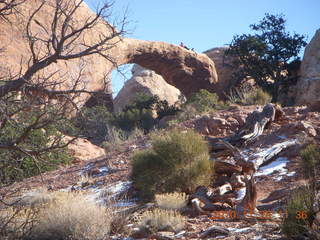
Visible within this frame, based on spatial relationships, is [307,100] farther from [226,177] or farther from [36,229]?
[36,229]

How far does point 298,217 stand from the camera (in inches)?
205

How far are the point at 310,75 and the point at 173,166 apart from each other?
671 inches

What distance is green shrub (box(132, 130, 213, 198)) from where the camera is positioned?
9.15 metres

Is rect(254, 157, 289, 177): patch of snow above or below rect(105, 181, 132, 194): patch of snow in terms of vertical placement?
above

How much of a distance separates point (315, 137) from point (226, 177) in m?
2.62

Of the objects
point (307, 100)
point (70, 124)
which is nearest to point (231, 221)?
point (70, 124)

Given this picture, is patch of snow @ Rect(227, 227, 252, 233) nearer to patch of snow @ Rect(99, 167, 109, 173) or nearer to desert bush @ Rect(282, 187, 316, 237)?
desert bush @ Rect(282, 187, 316, 237)

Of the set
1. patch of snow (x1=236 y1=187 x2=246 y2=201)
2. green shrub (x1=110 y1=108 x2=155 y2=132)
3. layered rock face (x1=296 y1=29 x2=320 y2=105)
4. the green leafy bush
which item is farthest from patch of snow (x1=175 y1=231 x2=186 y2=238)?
layered rock face (x1=296 y1=29 x2=320 y2=105)

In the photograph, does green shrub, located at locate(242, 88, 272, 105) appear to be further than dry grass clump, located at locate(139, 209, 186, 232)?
Yes

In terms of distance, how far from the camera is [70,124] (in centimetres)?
604

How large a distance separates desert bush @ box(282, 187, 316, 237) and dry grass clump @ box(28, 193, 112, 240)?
2.45m

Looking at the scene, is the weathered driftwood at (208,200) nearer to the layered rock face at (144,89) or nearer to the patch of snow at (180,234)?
the patch of snow at (180,234)

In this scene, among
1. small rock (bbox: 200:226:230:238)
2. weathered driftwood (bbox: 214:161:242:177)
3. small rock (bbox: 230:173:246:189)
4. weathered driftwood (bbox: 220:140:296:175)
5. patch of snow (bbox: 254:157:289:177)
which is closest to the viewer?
Answer: small rock (bbox: 200:226:230:238)

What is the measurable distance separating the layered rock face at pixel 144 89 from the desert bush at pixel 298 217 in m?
28.1
